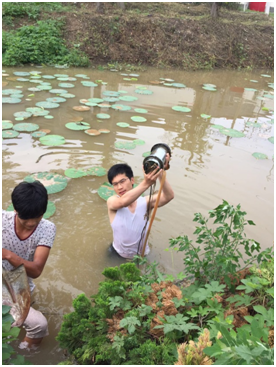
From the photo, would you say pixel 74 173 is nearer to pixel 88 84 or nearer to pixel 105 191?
pixel 105 191

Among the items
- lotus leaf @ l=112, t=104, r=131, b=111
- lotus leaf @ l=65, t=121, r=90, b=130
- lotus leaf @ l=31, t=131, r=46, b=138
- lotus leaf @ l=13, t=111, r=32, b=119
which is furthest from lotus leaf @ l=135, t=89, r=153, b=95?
lotus leaf @ l=31, t=131, r=46, b=138

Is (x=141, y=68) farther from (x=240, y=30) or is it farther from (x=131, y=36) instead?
(x=240, y=30)

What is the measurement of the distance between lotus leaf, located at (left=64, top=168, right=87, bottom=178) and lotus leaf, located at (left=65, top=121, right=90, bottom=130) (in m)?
1.29

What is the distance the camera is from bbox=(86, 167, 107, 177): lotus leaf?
4.15 meters

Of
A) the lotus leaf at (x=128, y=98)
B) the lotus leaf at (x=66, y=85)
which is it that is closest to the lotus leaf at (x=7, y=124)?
the lotus leaf at (x=66, y=85)

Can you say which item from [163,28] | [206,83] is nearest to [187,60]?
[163,28]

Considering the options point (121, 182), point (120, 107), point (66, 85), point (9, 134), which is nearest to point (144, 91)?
point (120, 107)

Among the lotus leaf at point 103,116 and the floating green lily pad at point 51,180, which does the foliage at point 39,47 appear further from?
the floating green lily pad at point 51,180

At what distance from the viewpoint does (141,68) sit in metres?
10.1

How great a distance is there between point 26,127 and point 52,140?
24.2 inches

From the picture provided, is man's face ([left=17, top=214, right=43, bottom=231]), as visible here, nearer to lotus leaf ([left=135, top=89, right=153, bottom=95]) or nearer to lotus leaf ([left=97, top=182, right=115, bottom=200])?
lotus leaf ([left=97, top=182, right=115, bottom=200])

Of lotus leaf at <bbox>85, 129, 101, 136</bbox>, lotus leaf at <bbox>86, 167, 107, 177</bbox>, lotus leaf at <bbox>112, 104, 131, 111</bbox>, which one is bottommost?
lotus leaf at <bbox>86, 167, 107, 177</bbox>

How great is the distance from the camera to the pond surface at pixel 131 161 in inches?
115

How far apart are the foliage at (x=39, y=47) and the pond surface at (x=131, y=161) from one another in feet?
1.68
